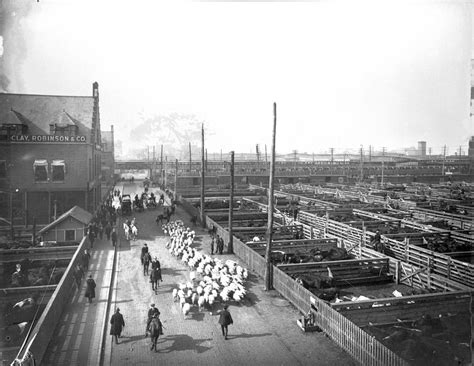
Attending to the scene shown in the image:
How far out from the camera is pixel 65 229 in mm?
29844

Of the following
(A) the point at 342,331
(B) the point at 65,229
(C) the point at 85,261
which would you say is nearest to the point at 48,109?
(B) the point at 65,229

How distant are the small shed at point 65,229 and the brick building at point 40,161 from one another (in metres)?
7.95

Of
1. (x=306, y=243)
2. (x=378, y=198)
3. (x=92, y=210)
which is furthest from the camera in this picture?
(x=378, y=198)

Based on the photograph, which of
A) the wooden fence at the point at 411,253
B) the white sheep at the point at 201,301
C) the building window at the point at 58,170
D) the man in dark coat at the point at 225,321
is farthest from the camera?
the building window at the point at 58,170

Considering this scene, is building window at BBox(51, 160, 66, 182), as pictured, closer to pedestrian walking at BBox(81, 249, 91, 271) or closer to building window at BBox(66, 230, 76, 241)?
building window at BBox(66, 230, 76, 241)

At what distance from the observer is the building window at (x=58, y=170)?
1543 inches

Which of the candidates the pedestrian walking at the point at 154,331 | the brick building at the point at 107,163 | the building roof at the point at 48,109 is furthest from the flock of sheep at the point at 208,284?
the brick building at the point at 107,163

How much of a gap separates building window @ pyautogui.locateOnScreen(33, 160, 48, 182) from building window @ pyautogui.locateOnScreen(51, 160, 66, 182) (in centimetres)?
A: 67

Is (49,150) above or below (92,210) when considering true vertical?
above

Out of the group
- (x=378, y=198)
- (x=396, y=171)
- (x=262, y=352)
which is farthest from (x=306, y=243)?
(x=396, y=171)

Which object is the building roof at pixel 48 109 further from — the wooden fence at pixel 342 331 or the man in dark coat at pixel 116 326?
the wooden fence at pixel 342 331

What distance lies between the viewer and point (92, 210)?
140 ft

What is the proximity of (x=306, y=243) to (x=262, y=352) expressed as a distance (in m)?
13.8

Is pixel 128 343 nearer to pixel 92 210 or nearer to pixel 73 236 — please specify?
pixel 73 236
